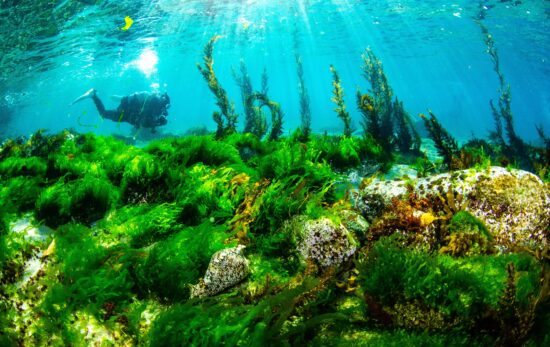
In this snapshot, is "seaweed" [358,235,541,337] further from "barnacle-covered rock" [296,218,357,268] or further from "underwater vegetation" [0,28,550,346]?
"barnacle-covered rock" [296,218,357,268]

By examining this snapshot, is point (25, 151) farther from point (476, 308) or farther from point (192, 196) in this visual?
point (476, 308)

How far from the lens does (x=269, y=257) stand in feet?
13.1

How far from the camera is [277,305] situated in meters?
3.02

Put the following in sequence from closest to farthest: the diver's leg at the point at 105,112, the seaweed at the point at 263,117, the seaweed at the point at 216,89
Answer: the seaweed at the point at 263,117 < the seaweed at the point at 216,89 < the diver's leg at the point at 105,112

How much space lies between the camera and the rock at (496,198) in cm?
390

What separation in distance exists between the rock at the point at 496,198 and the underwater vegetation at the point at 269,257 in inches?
0.7

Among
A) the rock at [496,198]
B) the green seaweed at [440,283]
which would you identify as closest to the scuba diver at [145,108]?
the rock at [496,198]

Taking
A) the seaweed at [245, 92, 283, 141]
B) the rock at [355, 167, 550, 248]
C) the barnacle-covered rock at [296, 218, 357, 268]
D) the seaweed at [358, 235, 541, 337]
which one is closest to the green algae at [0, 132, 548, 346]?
the seaweed at [358, 235, 541, 337]

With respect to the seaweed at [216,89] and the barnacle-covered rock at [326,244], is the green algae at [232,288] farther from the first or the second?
the seaweed at [216,89]

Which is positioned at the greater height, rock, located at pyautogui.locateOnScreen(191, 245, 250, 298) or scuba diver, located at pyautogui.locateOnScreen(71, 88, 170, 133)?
rock, located at pyautogui.locateOnScreen(191, 245, 250, 298)

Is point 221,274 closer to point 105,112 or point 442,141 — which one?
point 442,141

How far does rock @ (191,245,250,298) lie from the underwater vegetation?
0.01m

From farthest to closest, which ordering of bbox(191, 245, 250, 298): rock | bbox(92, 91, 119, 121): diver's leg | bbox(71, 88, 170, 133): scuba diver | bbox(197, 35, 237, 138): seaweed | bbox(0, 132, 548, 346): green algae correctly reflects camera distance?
bbox(92, 91, 119, 121): diver's leg < bbox(71, 88, 170, 133): scuba diver < bbox(197, 35, 237, 138): seaweed < bbox(191, 245, 250, 298): rock < bbox(0, 132, 548, 346): green algae

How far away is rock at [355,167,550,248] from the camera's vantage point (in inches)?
154
